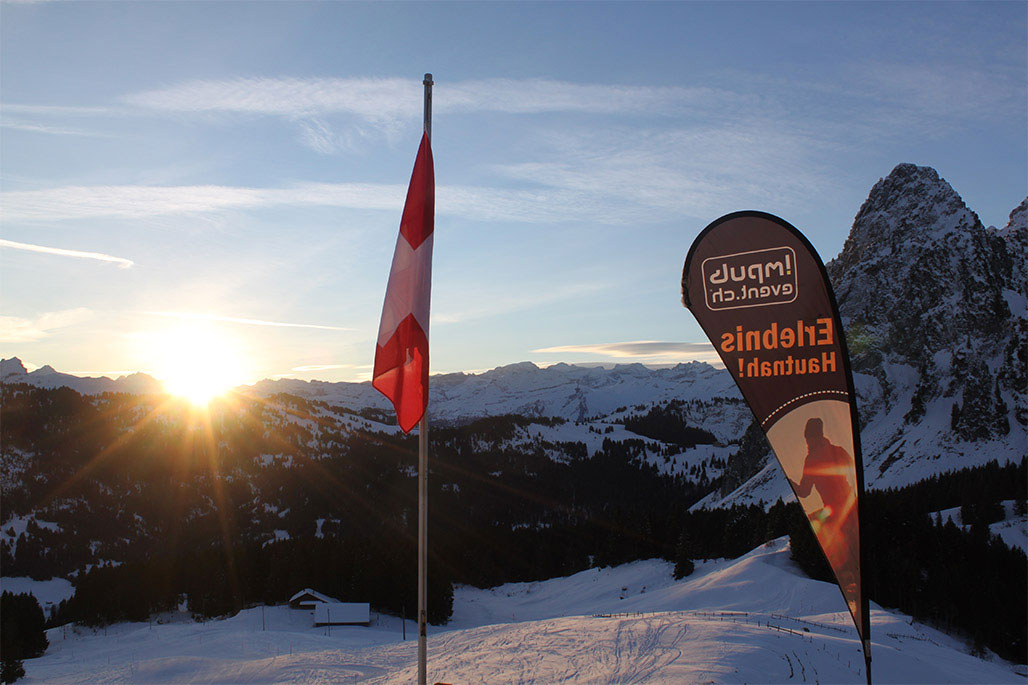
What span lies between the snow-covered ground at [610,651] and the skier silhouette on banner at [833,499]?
1452 cm

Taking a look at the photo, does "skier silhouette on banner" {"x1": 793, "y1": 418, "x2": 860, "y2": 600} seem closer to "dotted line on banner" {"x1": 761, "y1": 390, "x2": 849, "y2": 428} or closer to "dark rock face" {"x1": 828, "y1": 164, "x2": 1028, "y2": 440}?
"dotted line on banner" {"x1": 761, "y1": 390, "x2": 849, "y2": 428}

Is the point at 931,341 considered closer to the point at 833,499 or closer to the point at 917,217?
the point at 917,217

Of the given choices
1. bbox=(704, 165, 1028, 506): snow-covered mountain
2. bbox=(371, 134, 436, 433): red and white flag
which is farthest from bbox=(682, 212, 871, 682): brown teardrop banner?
bbox=(704, 165, 1028, 506): snow-covered mountain

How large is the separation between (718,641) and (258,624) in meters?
52.2

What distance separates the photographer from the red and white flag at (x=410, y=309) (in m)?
12.0

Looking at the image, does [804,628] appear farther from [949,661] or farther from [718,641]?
[718,641]

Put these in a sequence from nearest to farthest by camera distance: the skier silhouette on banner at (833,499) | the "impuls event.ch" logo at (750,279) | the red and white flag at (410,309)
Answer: the skier silhouette on banner at (833,499) → the "impuls event.ch" logo at (750,279) → the red and white flag at (410,309)

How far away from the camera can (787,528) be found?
9319cm

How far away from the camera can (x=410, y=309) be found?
39.3ft

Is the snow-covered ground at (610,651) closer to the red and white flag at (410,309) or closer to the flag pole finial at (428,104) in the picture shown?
the red and white flag at (410,309)

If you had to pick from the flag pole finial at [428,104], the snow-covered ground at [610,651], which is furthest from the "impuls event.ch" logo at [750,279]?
the snow-covered ground at [610,651]

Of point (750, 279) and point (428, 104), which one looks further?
point (428, 104)

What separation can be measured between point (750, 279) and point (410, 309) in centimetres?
563

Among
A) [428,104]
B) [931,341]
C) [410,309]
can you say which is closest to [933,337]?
[931,341]
